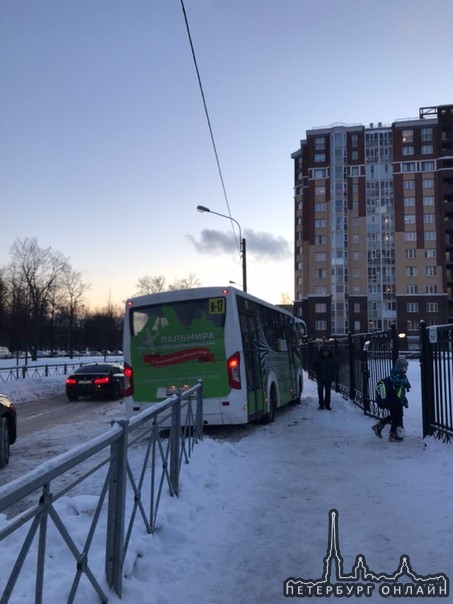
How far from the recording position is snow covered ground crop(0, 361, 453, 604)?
3.97m

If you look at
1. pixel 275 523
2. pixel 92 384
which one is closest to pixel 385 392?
pixel 275 523

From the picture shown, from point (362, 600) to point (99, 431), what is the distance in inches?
355

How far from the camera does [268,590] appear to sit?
4.03 metres

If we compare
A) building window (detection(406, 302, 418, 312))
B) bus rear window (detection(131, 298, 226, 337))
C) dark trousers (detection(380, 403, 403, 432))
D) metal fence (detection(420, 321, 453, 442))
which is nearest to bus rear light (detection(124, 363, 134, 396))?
bus rear window (detection(131, 298, 226, 337))

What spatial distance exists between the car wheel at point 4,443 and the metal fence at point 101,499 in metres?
2.20

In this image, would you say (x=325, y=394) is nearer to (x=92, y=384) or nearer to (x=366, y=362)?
(x=366, y=362)

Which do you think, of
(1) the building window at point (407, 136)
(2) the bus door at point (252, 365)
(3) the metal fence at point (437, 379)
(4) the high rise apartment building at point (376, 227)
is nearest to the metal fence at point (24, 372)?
(2) the bus door at point (252, 365)

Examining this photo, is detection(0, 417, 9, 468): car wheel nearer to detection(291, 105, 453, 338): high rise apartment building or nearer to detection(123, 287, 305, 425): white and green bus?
detection(123, 287, 305, 425): white and green bus

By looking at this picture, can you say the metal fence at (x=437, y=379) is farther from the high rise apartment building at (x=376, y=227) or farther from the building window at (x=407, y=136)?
the building window at (x=407, y=136)

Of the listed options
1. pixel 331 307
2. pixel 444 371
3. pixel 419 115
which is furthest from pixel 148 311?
pixel 419 115

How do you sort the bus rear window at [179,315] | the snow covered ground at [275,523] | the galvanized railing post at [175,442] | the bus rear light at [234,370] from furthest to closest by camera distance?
the bus rear window at [179,315]
the bus rear light at [234,370]
the galvanized railing post at [175,442]
the snow covered ground at [275,523]

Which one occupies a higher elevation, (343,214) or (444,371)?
(343,214)

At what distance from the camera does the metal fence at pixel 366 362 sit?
1138 centimetres

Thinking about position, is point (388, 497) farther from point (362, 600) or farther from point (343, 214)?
point (343, 214)
